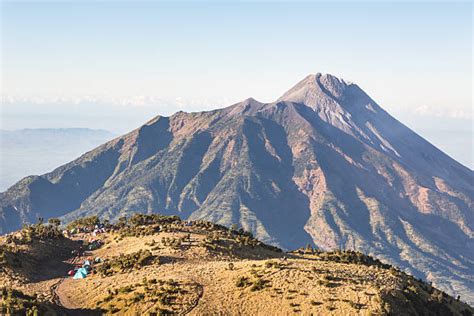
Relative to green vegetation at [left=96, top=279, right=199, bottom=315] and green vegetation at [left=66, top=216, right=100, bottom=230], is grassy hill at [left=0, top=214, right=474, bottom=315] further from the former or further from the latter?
green vegetation at [left=66, top=216, right=100, bottom=230]

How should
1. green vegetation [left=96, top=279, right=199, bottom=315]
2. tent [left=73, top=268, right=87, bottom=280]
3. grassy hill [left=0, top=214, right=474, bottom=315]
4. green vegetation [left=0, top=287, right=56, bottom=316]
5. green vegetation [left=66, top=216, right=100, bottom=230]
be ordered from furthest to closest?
green vegetation [left=66, top=216, right=100, bottom=230], tent [left=73, top=268, right=87, bottom=280], green vegetation [left=96, top=279, right=199, bottom=315], grassy hill [left=0, top=214, right=474, bottom=315], green vegetation [left=0, top=287, right=56, bottom=316]

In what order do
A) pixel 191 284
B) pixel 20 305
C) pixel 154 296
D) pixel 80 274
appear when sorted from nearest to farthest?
pixel 20 305 → pixel 154 296 → pixel 191 284 → pixel 80 274

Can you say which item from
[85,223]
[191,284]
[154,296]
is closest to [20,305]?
[154,296]

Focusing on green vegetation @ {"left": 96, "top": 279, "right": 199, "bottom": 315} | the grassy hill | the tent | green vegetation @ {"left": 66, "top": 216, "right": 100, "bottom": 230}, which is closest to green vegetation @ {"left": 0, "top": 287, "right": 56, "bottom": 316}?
the grassy hill

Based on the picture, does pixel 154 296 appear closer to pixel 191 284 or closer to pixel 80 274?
pixel 191 284

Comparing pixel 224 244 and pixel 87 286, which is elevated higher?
pixel 224 244

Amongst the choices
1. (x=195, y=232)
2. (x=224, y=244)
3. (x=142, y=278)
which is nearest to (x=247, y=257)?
(x=224, y=244)

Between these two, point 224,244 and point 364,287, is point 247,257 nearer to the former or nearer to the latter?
point 224,244

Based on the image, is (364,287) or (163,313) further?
(364,287)

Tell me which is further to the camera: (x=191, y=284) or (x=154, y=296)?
(x=191, y=284)
